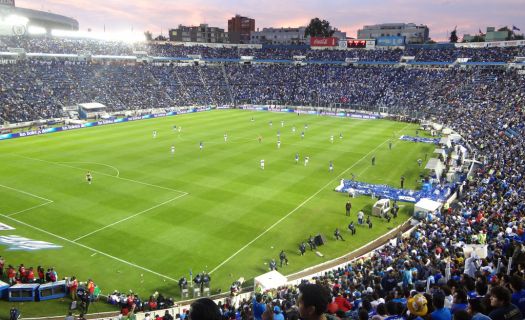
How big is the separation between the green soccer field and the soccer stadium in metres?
0.17

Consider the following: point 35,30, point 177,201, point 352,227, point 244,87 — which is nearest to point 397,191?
point 352,227

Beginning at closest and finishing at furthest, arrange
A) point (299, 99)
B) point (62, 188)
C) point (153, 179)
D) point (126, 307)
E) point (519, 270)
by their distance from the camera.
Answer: point (519, 270)
point (126, 307)
point (62, 188)
point (153, 179)
point (299, 99)

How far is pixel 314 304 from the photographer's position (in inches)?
166

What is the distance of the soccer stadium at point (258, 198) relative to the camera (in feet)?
48.3

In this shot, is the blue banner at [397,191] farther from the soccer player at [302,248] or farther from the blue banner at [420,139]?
A: the blue banner at [420,139]

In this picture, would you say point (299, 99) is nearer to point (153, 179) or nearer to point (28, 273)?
point (153, 179)

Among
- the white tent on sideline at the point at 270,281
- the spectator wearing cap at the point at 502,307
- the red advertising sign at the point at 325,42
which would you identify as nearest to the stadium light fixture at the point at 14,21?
the red advertising sign at the point at 325,42

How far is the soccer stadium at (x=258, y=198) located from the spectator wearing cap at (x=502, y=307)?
3 cm

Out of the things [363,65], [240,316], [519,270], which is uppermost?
[363,65]

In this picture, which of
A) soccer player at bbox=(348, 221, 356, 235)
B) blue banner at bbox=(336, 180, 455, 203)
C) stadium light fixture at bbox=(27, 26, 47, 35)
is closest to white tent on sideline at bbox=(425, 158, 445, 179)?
blue banner at bbox=(336, 180, 455, 203)

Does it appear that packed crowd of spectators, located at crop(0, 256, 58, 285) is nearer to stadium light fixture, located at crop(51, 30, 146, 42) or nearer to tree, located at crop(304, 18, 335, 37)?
stadium light fixture, located at crop(51, 30, 146, 42)

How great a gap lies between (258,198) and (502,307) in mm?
26348

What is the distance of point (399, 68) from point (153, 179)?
78774mm

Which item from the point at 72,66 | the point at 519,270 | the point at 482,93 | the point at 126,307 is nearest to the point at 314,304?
the point at 519,270
